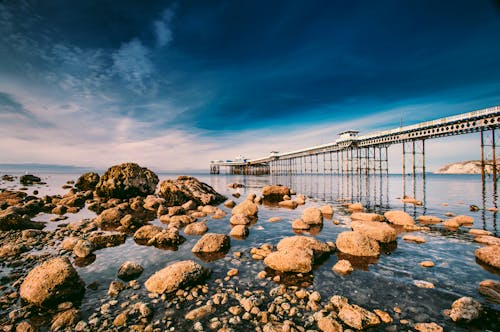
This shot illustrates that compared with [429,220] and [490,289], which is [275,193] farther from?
[490,289]

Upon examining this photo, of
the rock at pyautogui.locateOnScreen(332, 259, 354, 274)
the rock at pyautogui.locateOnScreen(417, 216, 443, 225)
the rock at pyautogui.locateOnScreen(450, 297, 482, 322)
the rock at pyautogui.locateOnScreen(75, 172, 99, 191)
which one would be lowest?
the rock at pyautogui.locateOnScreen(417, 216, 443, 225)

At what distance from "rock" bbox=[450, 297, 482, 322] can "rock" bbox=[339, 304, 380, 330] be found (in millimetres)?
1704

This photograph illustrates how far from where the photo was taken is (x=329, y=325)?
4.32m

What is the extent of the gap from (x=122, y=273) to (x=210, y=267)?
A: 2765mm

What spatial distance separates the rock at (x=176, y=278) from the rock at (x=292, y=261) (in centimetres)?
235

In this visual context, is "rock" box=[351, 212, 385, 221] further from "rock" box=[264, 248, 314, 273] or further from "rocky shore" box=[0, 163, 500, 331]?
"rock" box=[264, 248, 314, 273]

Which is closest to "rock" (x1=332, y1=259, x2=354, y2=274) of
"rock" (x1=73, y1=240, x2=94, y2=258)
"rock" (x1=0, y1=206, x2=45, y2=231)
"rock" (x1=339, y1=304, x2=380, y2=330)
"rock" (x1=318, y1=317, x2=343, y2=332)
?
"rock" (x1=339, y1=304, x2=380, y2=330)

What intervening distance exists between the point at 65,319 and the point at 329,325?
18.6 ft

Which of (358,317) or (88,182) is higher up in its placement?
(88,182)

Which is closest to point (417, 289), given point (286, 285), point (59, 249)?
point (286, 285)

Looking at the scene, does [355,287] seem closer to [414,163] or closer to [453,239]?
[453,239]

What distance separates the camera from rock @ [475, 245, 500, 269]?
725 centimetres

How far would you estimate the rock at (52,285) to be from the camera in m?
5.21

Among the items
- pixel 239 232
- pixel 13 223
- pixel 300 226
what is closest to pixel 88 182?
pixel 13 223
